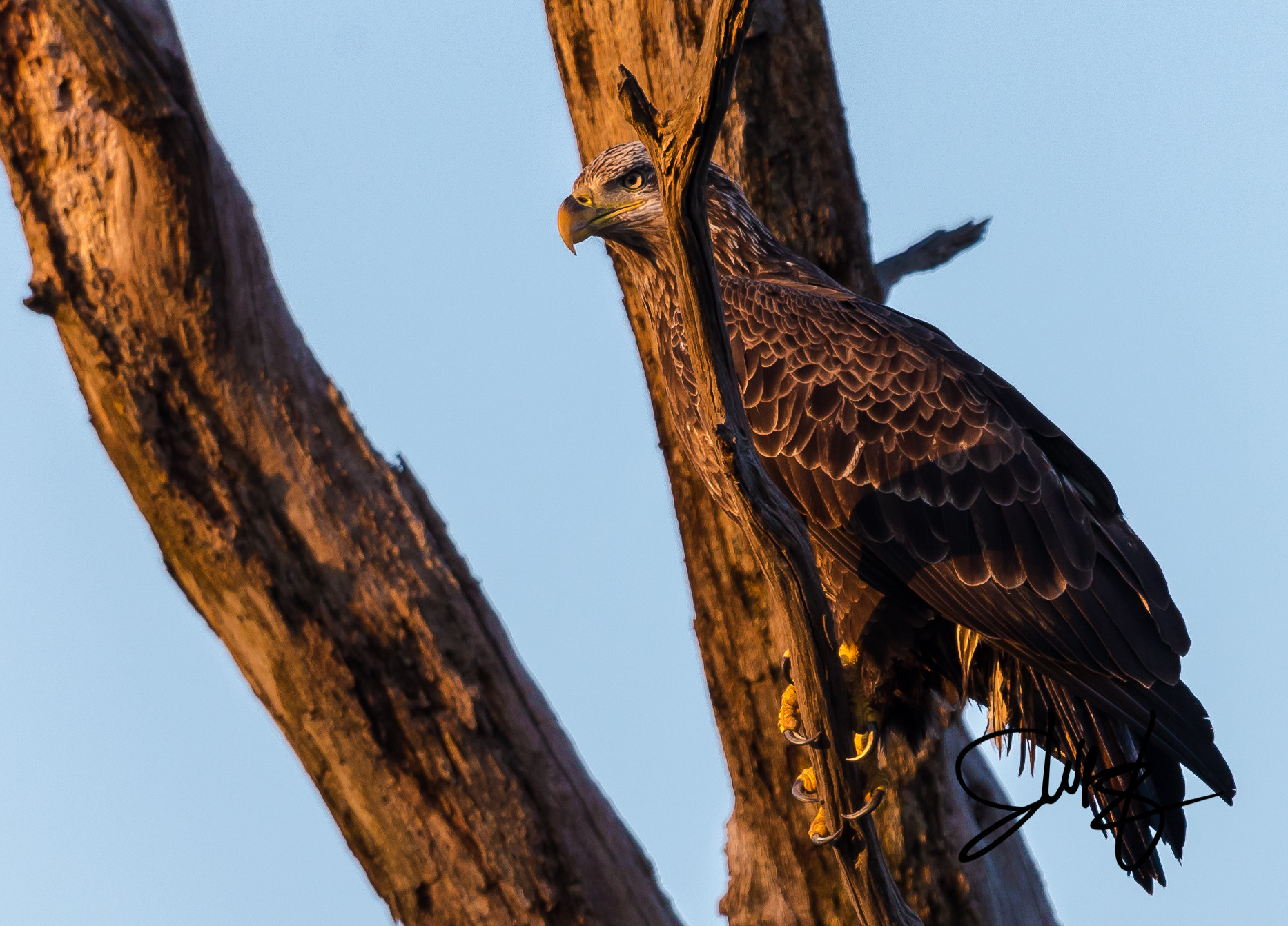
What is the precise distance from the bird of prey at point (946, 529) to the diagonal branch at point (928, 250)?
121cm

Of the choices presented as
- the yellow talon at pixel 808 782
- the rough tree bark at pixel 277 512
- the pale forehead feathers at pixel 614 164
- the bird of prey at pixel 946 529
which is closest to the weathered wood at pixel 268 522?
the rough tree bark at pixel 277 512

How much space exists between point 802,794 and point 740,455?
7.59 ft

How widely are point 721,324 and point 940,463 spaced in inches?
74.2

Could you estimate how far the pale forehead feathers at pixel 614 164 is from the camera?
4.64 m

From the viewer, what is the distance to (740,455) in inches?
98.4

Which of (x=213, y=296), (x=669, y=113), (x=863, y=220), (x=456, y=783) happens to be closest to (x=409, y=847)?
(x=456, y=783)

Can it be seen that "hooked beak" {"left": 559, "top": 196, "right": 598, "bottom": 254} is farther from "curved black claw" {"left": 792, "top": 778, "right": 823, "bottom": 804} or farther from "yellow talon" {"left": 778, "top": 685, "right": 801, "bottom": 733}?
"curved black claw" {"left": 792, "top": 778, "right": 823, "bottom": 804}

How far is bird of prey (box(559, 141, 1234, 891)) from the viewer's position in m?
3.88

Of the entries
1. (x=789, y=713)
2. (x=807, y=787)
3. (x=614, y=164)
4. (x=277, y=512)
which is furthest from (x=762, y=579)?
(x=277, y=512)

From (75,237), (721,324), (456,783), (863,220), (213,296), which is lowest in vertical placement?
(456,783)

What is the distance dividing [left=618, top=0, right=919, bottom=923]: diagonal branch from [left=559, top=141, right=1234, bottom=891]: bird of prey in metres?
0.91

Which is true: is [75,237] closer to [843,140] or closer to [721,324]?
[721,324]

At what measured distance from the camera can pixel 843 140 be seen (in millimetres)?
5344
